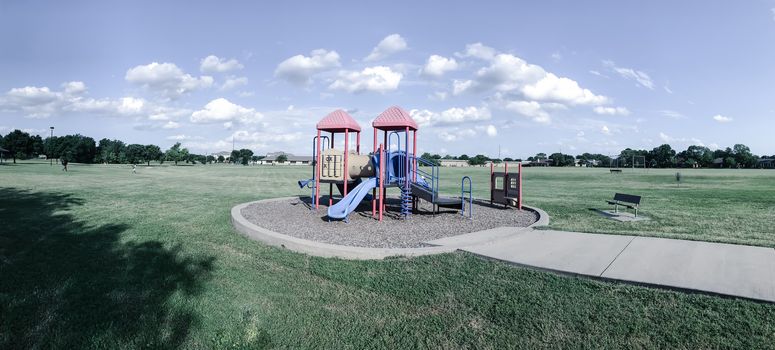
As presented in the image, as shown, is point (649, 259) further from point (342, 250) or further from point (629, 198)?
point (629, 198)

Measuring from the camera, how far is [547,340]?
12.9 feet

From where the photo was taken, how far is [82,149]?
315ft

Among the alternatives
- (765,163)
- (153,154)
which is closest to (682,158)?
(765,163)

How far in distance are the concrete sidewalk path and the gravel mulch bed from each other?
1.58 m

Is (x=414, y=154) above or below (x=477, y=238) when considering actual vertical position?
above

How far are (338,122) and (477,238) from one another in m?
7.34

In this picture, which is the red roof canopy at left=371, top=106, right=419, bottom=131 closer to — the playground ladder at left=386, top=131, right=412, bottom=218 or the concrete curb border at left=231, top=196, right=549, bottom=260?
the playground ladder at left=386, top=131, right=412, bottom=218

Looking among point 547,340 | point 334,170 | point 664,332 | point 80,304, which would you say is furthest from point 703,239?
point 80,304

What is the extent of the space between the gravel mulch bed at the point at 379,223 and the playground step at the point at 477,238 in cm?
44

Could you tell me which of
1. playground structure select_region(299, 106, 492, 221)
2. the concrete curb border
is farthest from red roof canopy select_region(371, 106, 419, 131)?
the concrete curb border

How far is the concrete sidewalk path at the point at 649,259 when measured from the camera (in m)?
5.38

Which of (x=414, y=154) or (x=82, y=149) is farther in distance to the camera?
(x=82, y=149)

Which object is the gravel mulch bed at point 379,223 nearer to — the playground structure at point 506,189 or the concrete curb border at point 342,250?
the playground structure at point 506,189

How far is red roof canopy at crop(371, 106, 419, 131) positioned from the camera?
482 inches
